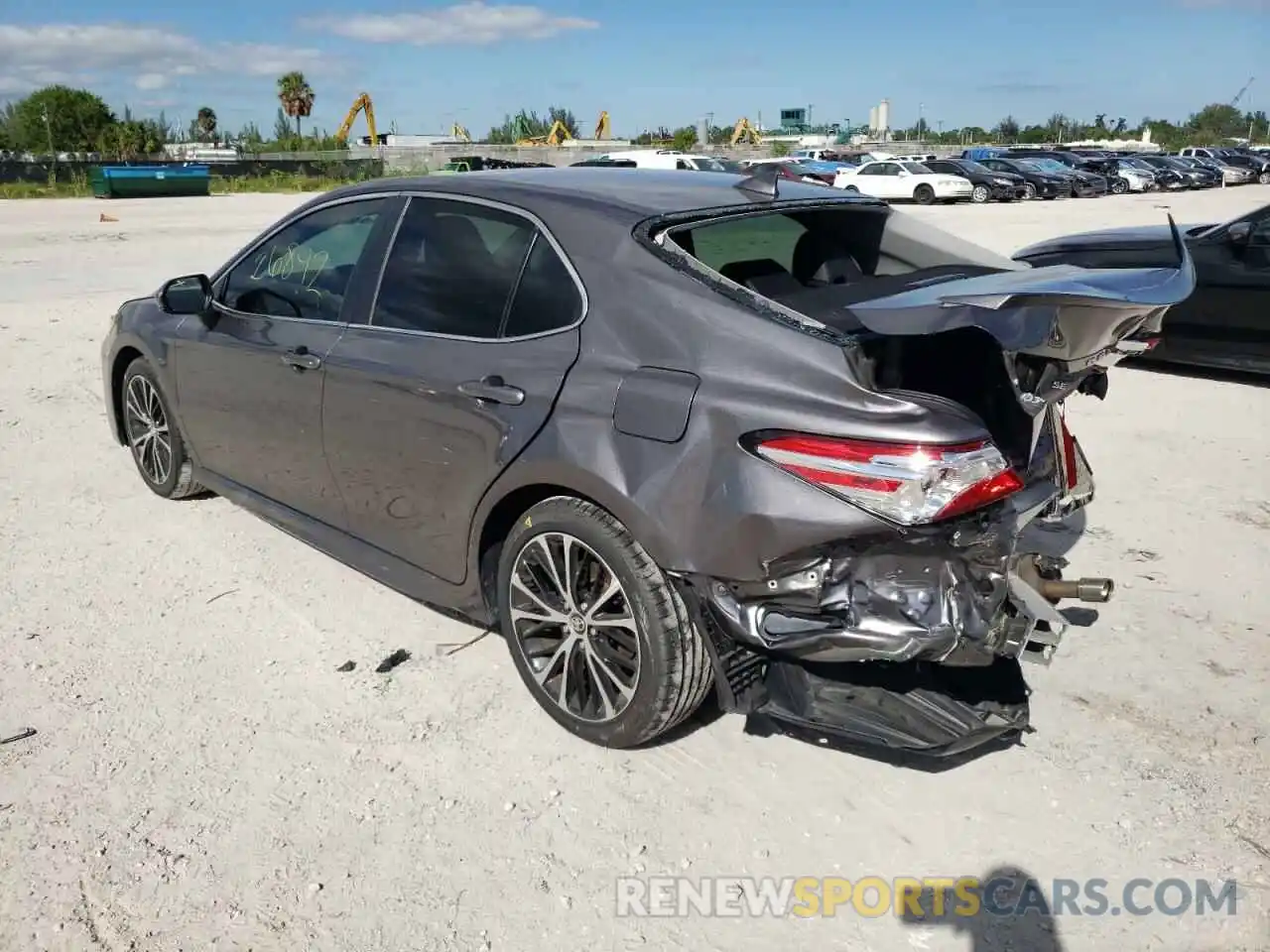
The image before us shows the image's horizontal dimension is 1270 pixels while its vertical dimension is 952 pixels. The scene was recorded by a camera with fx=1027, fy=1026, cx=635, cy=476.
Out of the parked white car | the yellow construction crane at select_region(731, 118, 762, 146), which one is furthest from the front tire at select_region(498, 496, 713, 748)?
the yellow construction crane at select_region(731, 118, 762, 146)

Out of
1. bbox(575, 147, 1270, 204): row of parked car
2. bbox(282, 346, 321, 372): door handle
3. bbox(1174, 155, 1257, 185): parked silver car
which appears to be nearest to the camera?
bbox(282, 346, 321, 372): door handle

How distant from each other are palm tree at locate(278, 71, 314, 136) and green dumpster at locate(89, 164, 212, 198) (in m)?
57.6

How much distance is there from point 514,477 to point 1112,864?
2.00m

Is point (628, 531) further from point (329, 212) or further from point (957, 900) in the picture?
point (329, 212)

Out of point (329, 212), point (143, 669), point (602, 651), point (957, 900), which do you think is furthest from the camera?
point (329, 212)

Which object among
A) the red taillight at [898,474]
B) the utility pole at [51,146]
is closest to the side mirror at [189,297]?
the red taillight at [898,474]

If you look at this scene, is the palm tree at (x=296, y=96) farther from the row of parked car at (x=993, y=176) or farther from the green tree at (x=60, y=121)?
the row of parked car at (x=993, y=176)

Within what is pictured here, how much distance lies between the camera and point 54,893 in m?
2.67

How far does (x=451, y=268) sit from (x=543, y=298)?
0.51 metres

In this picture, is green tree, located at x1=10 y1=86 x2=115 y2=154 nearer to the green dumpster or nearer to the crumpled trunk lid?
the green dumpster

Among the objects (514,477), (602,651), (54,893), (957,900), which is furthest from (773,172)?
(54,893)

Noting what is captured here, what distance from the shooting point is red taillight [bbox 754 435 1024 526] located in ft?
8.40

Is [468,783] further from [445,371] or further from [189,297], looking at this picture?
[189,297]

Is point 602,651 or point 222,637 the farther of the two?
point 222,637
